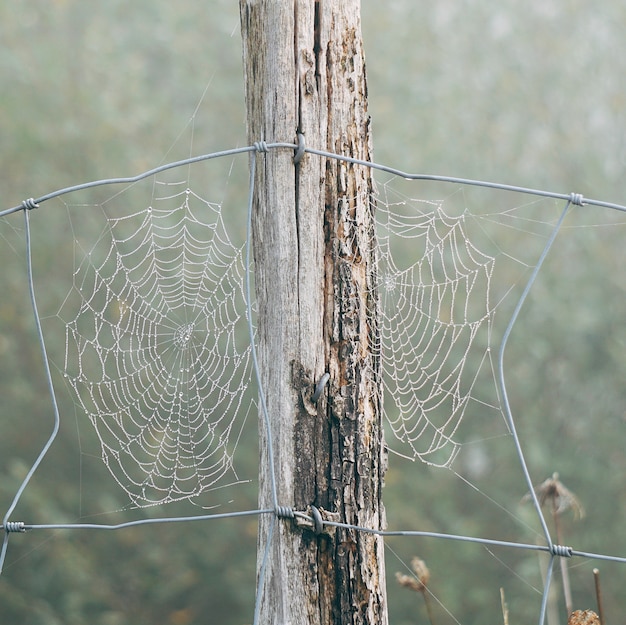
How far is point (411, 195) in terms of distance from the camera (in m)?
2.62

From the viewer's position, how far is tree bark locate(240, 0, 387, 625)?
34.7 inches

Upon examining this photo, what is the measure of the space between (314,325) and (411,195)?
5.92 ft

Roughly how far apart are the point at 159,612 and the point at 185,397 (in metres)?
0.77

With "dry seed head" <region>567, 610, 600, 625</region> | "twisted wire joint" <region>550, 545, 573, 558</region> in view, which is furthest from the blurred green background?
"twisted wire joint" <region>550, 545, 573, 558</region>

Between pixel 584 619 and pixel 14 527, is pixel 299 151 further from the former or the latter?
pixel 584 619

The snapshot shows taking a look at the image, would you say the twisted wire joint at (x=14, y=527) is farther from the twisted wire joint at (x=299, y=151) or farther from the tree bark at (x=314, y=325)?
the twisted wire joint at (x=299, y=151)

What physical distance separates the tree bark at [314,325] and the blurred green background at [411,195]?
1657 mm

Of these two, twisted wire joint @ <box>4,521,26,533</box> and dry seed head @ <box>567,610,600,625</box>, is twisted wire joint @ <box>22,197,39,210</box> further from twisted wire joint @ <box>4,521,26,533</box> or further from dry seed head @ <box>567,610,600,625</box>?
dry seed head @ <box>567,610,600,625</box>

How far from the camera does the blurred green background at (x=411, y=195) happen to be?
99.7 inches

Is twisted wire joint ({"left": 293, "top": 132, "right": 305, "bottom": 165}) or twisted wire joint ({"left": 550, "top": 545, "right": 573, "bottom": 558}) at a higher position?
twisted wire joint ({"left": 293, "top": 132, "right": 305, "bottom": 165})

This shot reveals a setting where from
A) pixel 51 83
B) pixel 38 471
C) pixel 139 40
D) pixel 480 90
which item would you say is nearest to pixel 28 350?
pixel 38 471

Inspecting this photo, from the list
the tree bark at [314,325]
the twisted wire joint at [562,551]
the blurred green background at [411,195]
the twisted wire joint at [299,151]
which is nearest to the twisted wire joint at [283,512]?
the tree bark at [314,325]

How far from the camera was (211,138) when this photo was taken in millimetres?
2633

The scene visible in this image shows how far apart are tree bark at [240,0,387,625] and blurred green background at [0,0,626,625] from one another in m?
1.66
